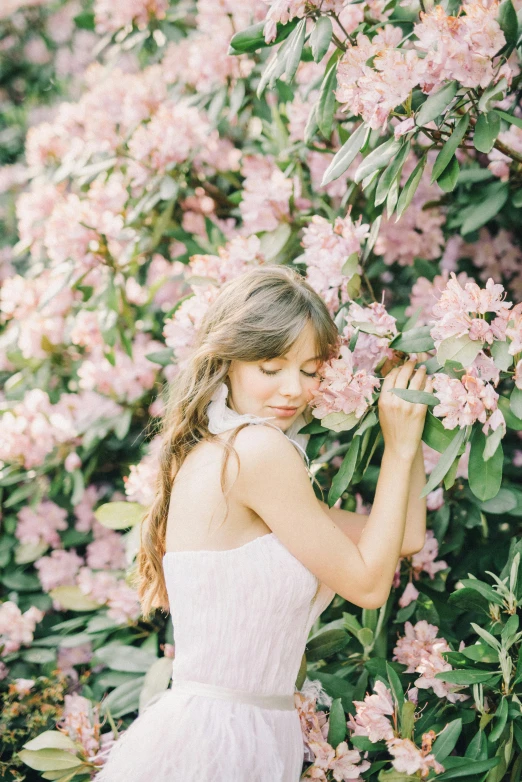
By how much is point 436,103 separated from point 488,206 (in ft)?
2.35

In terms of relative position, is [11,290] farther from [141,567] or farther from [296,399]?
[296,399]

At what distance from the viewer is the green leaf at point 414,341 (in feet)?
4.38

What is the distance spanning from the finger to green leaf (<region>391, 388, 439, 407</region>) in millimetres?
88

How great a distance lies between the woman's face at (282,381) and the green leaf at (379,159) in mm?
302

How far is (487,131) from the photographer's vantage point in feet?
4.28

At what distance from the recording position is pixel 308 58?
1.94m

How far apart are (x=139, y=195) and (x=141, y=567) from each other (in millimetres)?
1253

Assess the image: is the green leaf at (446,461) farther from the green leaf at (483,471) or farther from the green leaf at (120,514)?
the green leaf at (120,514)

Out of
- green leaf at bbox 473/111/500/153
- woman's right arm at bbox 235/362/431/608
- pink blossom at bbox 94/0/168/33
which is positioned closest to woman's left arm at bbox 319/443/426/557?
woman's right arm at bbox 235/362/431/608

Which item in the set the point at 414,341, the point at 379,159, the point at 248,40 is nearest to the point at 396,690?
the point at 414,341

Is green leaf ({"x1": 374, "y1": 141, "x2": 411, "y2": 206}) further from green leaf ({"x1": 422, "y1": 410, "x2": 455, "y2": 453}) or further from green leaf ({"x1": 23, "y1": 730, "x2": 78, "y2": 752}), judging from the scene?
green leaf ({"x1": 23, "y1": 730, "x2": 78, "y2": 752})

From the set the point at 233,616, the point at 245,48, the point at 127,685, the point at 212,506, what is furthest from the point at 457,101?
the point at 127,685

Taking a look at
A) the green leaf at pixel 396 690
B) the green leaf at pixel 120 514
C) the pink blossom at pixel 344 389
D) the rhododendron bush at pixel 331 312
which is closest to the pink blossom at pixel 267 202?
the rhododendron bush at pixel 331 312

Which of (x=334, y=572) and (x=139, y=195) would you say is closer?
(x=334, y=572)
